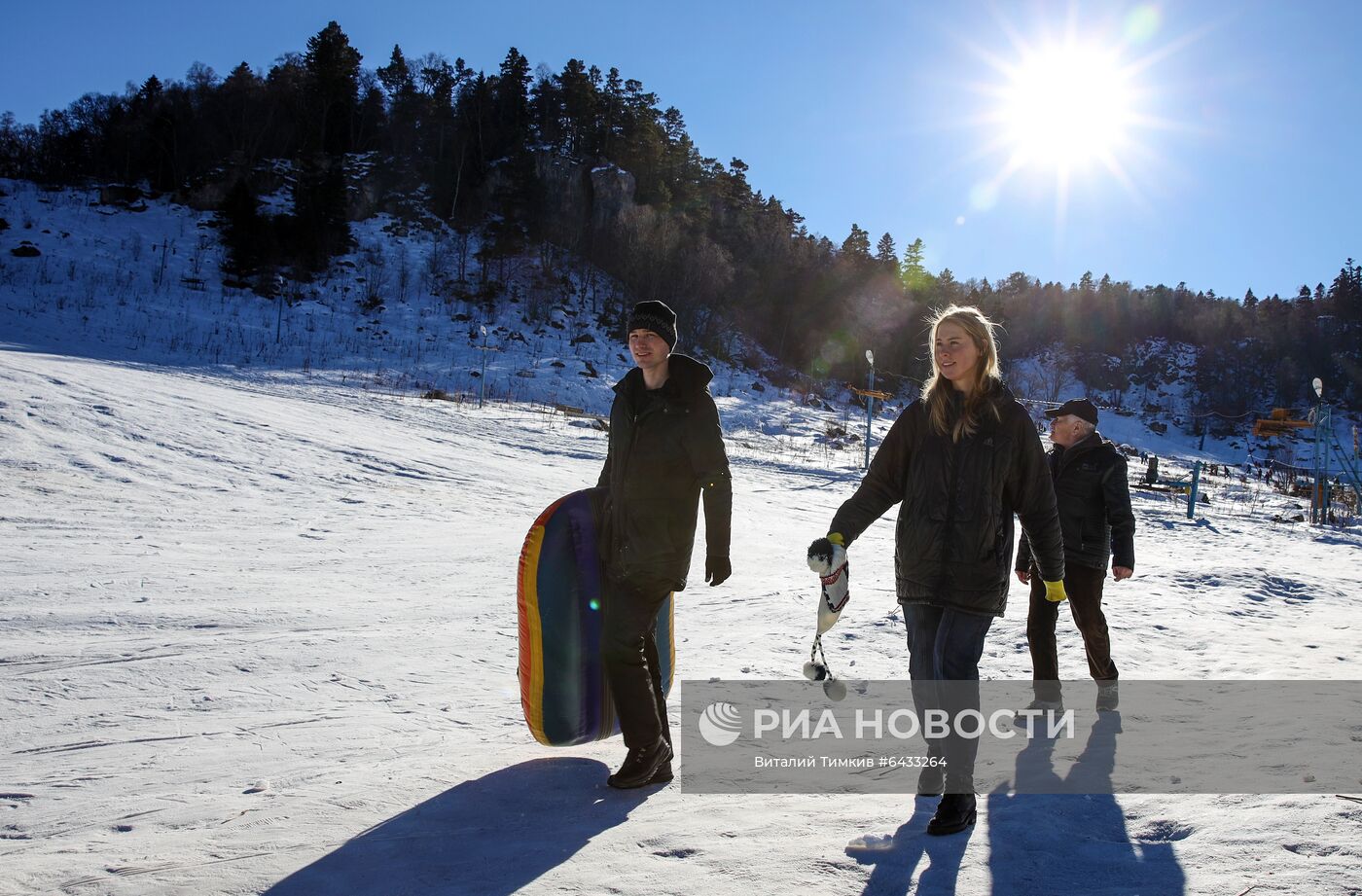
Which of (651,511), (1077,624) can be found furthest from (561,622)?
(1077,624)

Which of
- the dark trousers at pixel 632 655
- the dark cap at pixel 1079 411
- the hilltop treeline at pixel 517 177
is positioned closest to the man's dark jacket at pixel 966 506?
the dark trousers at pixel 632 655

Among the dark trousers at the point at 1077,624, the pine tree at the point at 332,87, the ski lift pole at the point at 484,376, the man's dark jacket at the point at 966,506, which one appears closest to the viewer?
the man's dark jacket at the point at 966,506

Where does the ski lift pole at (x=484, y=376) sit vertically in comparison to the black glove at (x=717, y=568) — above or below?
above

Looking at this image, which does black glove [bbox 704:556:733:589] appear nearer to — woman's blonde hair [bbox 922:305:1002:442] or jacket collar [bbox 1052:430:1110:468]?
woman's blonde hair [bbox 922:305:1002:442]

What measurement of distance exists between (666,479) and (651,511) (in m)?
0.14

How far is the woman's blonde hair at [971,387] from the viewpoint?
2711 millimetres

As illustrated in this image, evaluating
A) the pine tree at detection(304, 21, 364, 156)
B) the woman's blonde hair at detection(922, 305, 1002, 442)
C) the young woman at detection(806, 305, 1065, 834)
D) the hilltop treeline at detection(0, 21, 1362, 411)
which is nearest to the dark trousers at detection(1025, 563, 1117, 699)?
the young woman at detection(806, 305, 1065, 834)

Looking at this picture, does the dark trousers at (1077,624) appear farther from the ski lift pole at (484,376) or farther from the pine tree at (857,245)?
the pine tree at (857,245)

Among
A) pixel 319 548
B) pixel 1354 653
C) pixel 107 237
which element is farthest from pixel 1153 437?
pixel 107 237

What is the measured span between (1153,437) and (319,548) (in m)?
55.4

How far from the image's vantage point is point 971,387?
276cm

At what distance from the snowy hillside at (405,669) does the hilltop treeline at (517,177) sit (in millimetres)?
33153

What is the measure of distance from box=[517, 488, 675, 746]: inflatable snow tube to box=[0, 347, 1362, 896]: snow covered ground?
252 millimetres

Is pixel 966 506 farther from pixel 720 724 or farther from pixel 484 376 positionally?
pixel 484 376
